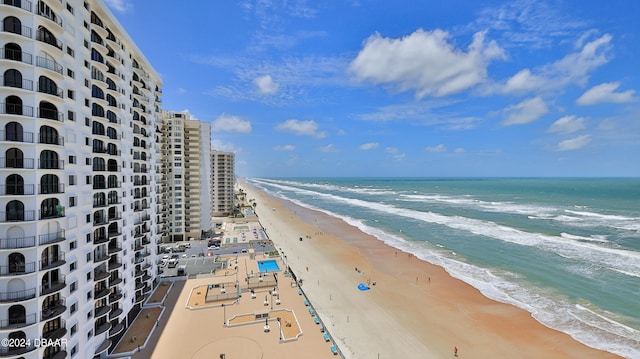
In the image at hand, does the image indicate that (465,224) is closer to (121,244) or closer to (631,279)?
(631,279)

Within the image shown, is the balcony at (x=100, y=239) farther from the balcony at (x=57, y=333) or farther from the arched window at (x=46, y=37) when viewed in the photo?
the arched window at (x=46, y=37)

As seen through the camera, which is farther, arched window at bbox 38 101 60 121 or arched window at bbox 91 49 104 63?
arched window at bbox 91 49 104 63

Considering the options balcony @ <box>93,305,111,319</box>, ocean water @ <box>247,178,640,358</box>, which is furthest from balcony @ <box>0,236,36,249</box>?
ocean water @ <box>247,178,640,358</box>

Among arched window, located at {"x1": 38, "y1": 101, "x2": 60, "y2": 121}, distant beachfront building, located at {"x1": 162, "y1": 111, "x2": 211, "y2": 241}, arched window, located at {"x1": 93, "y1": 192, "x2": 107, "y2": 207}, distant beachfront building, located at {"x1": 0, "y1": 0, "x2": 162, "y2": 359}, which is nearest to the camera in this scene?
distant beachfront building, located at {"x1": 0, "y1": 0, "x2": 162, "y2": 359}

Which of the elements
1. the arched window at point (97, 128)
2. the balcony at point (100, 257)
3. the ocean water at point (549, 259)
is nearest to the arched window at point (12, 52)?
the arched window at point (97, 128)

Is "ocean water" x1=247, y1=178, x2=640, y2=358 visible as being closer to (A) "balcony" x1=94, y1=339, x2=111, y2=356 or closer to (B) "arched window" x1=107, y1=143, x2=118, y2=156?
(A) "balcony" x1=94, y1=339, x2=111, y2=356

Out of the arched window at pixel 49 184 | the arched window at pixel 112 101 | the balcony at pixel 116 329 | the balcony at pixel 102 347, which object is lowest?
the balcony at pixel 102 347
